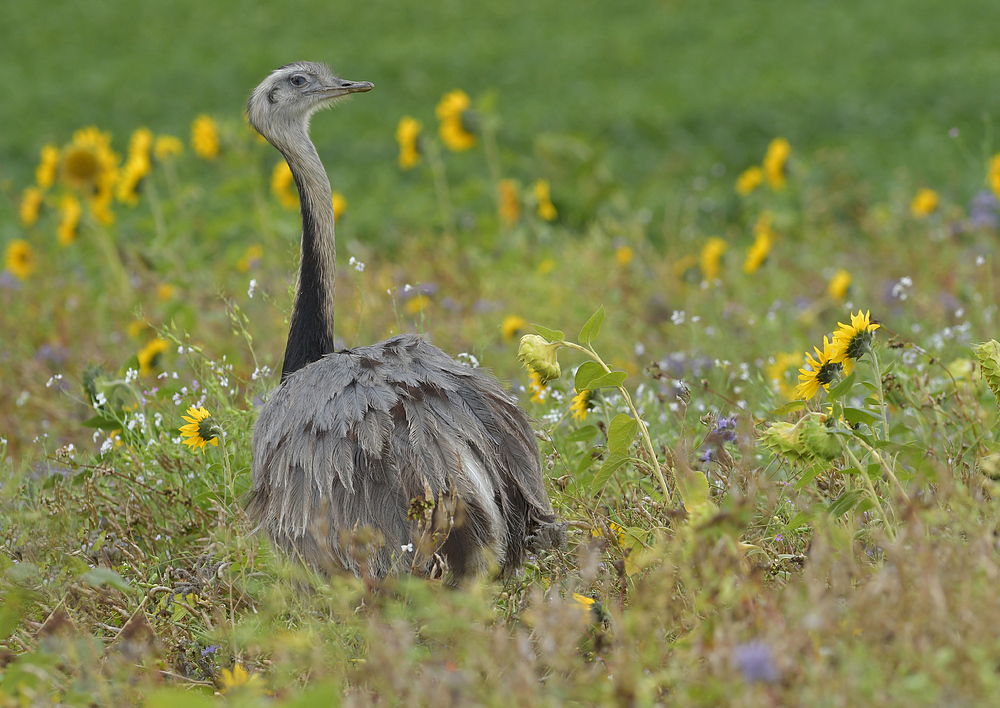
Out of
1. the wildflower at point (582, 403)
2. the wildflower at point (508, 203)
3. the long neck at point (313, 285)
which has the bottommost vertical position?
the wildflower at point (582, 403)

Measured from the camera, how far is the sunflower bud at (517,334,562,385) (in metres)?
2.56

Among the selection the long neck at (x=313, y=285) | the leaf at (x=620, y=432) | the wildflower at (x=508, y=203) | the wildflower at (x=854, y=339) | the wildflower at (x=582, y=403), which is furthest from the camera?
the wildflower at (x=508, y=203)

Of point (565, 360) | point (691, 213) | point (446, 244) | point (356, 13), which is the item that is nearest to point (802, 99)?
point (691, 213)

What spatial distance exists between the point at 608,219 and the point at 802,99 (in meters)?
8.04

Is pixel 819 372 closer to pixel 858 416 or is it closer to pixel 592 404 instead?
pixel 858 416

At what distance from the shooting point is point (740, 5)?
69.1 ft

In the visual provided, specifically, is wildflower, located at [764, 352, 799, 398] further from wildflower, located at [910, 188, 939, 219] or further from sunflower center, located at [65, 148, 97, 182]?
sunflower center, located at [65, 148, 97, 182]

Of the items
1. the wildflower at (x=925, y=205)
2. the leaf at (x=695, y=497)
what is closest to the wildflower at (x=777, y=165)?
the wildflower at (x=925, y=205)

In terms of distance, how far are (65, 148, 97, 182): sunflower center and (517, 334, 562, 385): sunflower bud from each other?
15.8 ft

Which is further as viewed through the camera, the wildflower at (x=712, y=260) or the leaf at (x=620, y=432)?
the wildflower at (x=712, y=260)

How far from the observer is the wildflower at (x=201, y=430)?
9.75 ft

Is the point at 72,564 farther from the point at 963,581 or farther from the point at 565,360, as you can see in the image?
the point at 565,360

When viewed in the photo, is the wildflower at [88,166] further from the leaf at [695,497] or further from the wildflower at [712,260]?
the leaf at [695,497]

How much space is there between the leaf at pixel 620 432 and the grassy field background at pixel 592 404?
1cm
